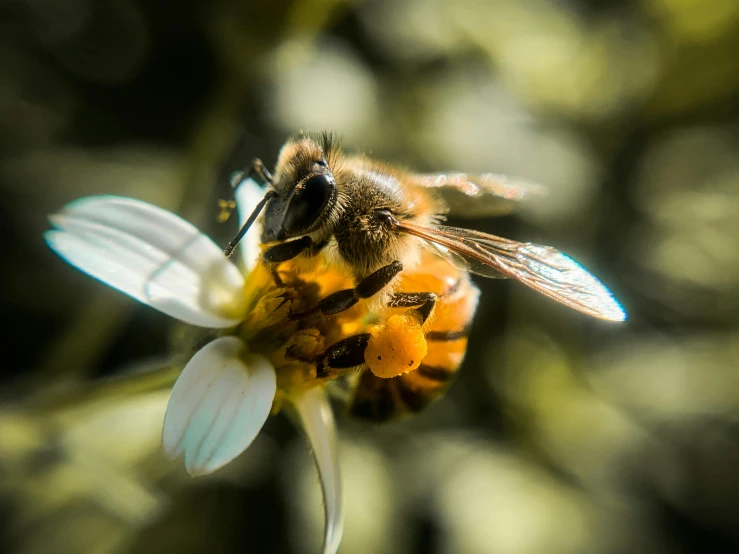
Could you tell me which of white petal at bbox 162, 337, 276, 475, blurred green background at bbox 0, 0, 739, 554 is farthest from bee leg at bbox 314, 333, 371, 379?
blurred green background at bbox 0, 0, 739, 554

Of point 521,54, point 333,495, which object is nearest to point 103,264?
point 333,495

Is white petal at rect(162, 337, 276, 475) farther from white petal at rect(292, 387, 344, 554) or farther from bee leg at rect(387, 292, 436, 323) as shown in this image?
bee leg at rect(387, 292, 436, 323)

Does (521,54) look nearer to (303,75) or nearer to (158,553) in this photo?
(303,75)

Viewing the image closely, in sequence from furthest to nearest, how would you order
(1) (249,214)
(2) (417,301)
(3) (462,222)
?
(3) (462,222) < (1) (249,214) < (2) (417,301)

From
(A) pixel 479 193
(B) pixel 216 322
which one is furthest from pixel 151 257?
(A) pixel 479 193

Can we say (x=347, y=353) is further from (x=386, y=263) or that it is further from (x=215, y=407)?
(x=215, y=407)
